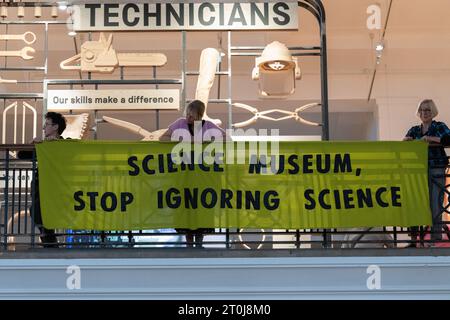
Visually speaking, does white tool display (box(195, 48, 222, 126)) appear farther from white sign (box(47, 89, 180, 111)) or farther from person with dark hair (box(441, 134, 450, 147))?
person with dark hair (box(441, 134, 450, 147))

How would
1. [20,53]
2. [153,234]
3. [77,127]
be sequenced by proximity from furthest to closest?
[20,53], [77,127], [153,234]

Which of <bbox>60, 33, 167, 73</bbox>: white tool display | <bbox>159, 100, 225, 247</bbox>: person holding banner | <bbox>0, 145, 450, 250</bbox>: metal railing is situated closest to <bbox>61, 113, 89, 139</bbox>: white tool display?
<bbox>60, 33, 167, 73</bbox>: white tool display

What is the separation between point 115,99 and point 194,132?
3.28m

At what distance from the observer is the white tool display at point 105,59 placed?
11133 mm

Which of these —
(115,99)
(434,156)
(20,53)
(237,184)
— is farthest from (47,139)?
(20,53)

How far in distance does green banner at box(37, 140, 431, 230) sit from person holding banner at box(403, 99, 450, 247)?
0.13m

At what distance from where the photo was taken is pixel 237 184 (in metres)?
7.49

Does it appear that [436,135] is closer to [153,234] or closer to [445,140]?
[445,140]

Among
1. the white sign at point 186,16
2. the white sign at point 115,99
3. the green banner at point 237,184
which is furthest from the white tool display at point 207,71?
the green banner at point 237,184

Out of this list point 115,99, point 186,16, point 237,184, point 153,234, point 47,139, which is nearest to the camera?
point 153,234

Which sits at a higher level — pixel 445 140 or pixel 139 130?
pixel 139 130

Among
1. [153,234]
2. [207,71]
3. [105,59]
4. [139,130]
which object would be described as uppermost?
[105,59]

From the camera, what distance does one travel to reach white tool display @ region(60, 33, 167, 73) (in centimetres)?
1113

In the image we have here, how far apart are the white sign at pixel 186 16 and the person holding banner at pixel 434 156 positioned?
2567 mm
